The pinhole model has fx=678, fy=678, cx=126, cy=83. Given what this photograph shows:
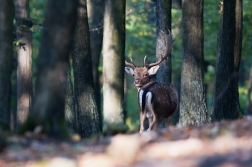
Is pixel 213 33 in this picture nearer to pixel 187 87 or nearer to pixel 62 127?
pixel 187 87

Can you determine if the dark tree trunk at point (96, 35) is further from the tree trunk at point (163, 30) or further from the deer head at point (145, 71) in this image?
the deer head at point (145, 71)

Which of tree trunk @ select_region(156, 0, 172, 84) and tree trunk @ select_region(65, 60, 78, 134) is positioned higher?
tree trunk @ select_region(156, 0, 172, 84)

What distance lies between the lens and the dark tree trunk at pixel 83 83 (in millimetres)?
16156

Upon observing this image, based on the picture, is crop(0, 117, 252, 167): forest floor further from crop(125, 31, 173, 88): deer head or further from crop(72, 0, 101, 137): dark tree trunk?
crop(125, 31, 173, 88): deer head

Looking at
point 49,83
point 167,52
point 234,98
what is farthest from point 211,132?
point 167,52

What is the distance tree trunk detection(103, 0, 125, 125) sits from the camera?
40.2 feet

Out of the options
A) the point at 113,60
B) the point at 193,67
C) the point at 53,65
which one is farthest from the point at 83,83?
the point at 53,65

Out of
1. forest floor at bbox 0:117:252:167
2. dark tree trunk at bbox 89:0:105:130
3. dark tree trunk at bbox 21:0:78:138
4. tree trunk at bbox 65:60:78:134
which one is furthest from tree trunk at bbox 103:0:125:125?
dark tree trunk at bbox 89:0:105:130

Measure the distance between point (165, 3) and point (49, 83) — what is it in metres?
9.09

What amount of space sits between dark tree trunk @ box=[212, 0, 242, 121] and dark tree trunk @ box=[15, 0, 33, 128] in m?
6.41

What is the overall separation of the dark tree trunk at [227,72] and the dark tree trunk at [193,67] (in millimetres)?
508

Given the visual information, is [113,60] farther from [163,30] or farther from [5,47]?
[163,30]

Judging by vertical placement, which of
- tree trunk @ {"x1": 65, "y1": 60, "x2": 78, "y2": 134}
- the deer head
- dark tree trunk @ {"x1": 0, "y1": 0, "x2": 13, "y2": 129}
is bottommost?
tree trunk @ {"x1": 65, "y1": 60, "x2": 78, "y2": 134}

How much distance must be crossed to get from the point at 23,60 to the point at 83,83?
4826 mm
